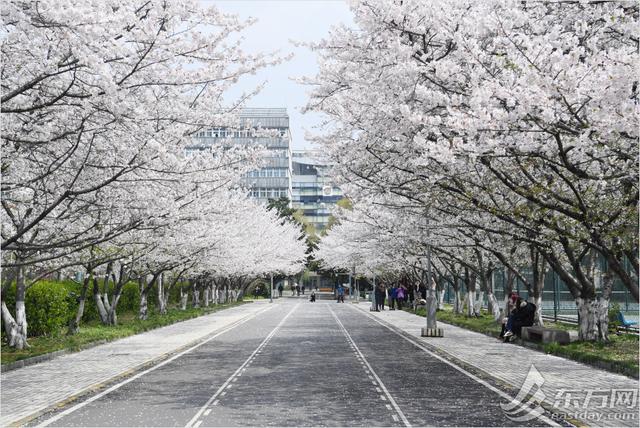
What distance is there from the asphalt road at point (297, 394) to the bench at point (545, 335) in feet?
12.7

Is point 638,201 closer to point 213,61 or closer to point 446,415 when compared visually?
point 446,415

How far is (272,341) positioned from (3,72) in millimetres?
16397

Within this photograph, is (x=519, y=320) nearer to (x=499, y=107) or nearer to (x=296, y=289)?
(x=499, y=107)

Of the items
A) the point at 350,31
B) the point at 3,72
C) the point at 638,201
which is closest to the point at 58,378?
the point at 3,72

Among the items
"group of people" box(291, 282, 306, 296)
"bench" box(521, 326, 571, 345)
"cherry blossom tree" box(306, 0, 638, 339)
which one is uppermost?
"cherry blossom tree" box(306, 0, 638, 339)

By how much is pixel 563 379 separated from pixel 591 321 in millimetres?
7268

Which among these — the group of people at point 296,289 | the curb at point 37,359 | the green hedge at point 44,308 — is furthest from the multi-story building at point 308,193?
the curb at point 37,359

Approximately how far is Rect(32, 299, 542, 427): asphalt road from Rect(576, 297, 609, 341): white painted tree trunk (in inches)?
194

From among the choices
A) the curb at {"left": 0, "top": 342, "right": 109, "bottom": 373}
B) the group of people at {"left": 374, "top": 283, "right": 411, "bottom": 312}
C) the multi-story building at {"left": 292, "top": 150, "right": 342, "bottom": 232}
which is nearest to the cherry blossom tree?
the curb at {"left": 0, "top": 342, "right": 109, "bottom": 373}

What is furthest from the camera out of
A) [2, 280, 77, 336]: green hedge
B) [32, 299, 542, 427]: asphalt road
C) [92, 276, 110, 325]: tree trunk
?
→ [92, 276, 110, 325]: tree trunk

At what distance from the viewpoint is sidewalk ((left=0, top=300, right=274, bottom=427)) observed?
40.1 ft

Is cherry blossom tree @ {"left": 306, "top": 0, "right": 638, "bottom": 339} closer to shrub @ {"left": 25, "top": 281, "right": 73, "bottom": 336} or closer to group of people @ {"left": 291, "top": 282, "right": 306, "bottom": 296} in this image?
shrub @ {"left": 25, "top": 281, "right": 73, "bottom": 336}

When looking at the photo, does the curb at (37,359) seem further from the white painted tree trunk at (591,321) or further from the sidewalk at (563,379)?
the white painted tree trunk at (591,321)

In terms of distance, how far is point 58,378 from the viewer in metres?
15.5
